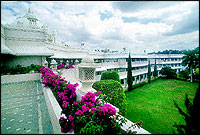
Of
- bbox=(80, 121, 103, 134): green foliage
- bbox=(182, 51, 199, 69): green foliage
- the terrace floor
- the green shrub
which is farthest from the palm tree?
the terrace floor

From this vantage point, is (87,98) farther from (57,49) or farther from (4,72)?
(57,49)

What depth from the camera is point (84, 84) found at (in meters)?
4.00

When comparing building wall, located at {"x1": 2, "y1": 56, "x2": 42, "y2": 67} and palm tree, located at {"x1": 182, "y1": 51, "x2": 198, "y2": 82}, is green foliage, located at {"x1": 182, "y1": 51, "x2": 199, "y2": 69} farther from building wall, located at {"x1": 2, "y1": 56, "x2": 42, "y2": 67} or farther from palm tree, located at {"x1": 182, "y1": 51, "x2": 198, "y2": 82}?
building wall, located at {"x1": 2, "y1": 56, "x2": 42, "y2": 67}

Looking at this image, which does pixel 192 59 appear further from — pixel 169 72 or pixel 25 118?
pixel 25 118

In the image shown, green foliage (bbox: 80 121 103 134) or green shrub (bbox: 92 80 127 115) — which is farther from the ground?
green foliage (bbox: 80 121 103 134)

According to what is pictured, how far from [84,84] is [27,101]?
8.17ft

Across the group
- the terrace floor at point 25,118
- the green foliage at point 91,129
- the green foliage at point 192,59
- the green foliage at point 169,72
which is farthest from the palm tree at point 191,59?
the terrace floor at point 25,118

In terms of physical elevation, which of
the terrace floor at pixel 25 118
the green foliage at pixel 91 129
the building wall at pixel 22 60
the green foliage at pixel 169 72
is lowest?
the green foliage at pixel 169 72

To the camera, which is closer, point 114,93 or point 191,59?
point 114,93

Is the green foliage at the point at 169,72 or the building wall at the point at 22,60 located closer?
the building wall at the point at 22,60

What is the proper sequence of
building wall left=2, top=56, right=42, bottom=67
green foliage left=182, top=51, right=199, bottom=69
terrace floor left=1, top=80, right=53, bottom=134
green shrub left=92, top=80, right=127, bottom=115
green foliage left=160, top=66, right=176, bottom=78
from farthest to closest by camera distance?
green foliage left=160, top=66, right=176, bottom=78 < green foliage left=182, top=51, right=199, bottom=69 < building wall left=2, top=56, right=42, bottom=67 < green shrub left=92, top=80, right=127, bottom=115 < terrace floor left=1, top=80, right=53, bottom=134

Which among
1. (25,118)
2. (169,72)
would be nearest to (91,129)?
(25,118)

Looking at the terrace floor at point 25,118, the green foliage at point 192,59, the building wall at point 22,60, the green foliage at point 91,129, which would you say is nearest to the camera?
the green foliage at point 91,129

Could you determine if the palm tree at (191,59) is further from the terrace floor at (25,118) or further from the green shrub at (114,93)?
the terrace floor at (25,118)
